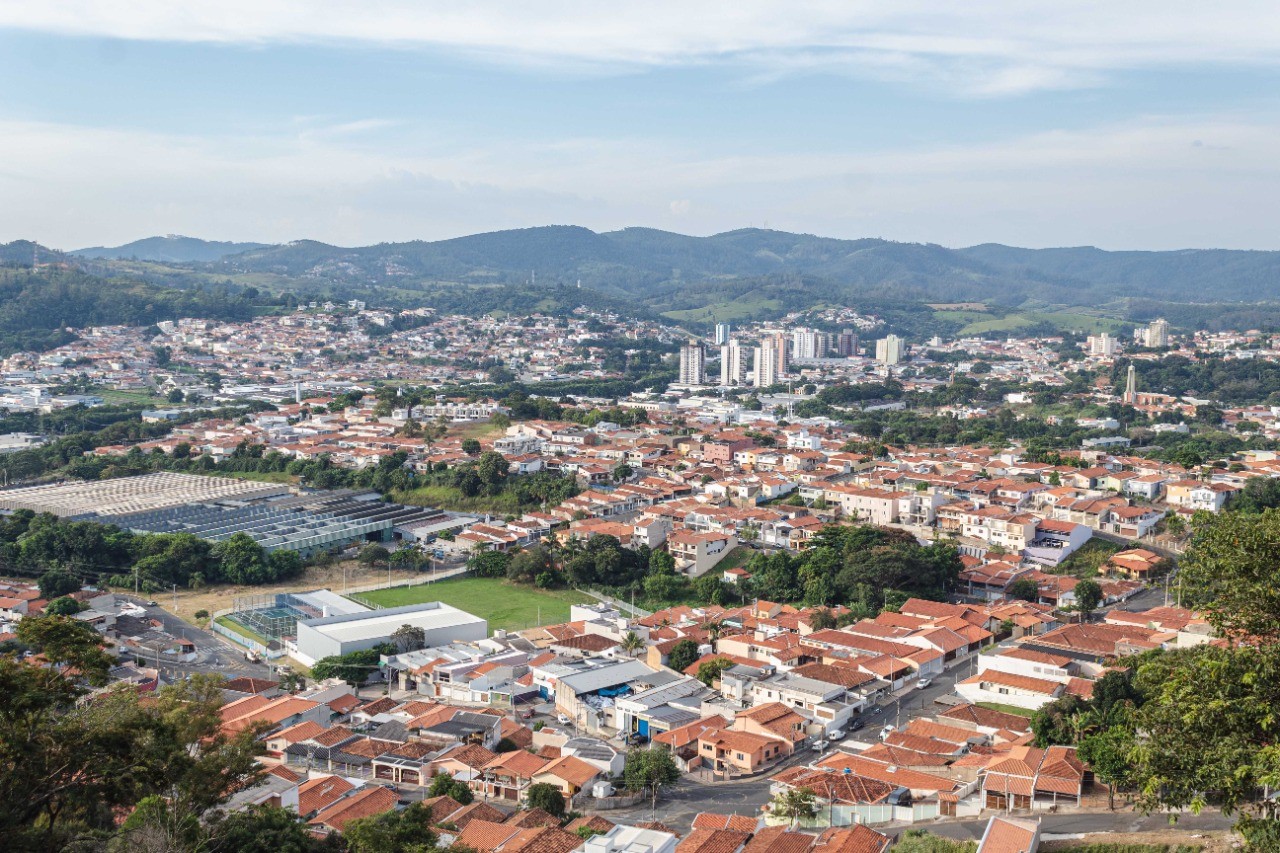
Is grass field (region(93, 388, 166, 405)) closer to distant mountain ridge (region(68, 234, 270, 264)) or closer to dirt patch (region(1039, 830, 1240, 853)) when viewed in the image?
dirt patch (region(1039, 830, 1240, 853))

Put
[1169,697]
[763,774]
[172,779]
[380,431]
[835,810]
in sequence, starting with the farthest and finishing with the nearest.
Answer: [380,431] → [763,774] → [835,810] → [172,779] → [1169,697]

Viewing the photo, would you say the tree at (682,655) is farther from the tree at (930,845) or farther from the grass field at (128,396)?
the grass field at (128,396)

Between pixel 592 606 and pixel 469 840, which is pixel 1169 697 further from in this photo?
pixel 592 606

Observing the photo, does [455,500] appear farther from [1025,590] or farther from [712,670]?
[1025,590]

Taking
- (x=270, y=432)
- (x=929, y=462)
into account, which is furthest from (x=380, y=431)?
(x=929, y=462)

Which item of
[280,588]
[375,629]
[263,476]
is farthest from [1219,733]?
[263,476]

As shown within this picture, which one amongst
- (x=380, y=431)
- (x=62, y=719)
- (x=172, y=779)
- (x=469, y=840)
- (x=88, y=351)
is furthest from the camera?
(x=88, y=351)
